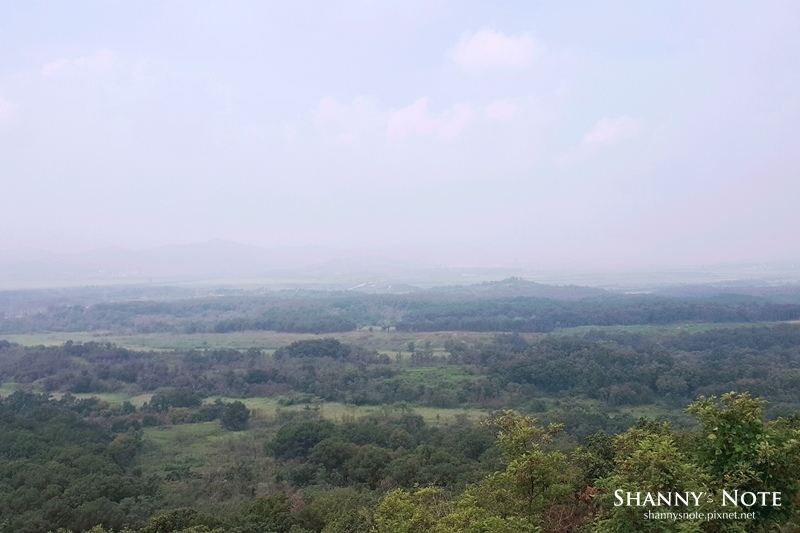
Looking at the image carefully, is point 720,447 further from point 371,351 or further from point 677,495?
point 371,351

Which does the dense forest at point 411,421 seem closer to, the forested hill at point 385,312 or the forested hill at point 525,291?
the forested hill at point 385,312

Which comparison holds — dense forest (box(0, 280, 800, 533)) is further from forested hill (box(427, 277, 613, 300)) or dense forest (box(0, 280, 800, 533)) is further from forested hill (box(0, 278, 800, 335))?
forested hill (box(427, 277, 613, 300))

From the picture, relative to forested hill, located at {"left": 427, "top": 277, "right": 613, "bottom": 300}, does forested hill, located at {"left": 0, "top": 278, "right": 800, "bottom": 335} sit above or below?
below

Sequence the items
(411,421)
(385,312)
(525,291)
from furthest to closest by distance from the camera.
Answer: (525,291) → (385,312) → (411,421)

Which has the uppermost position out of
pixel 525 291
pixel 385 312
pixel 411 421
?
pixel 525 291

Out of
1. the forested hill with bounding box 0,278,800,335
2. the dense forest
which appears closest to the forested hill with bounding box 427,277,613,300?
the forested hill with bounding box 0,278,800,335

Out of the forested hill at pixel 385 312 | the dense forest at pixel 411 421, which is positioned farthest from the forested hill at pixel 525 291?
the dense forest at pixel 411 421

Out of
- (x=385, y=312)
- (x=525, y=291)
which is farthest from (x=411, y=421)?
(x=525, y=291)

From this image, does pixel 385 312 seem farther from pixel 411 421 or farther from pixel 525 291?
pixel 411 421

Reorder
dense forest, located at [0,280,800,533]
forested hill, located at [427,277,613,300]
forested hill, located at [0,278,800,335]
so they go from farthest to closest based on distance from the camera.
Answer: forested hill, located at [427,277,613,300], forested hill, located at [0,278,800,335], dense forest, located at [0,280,800,533]
